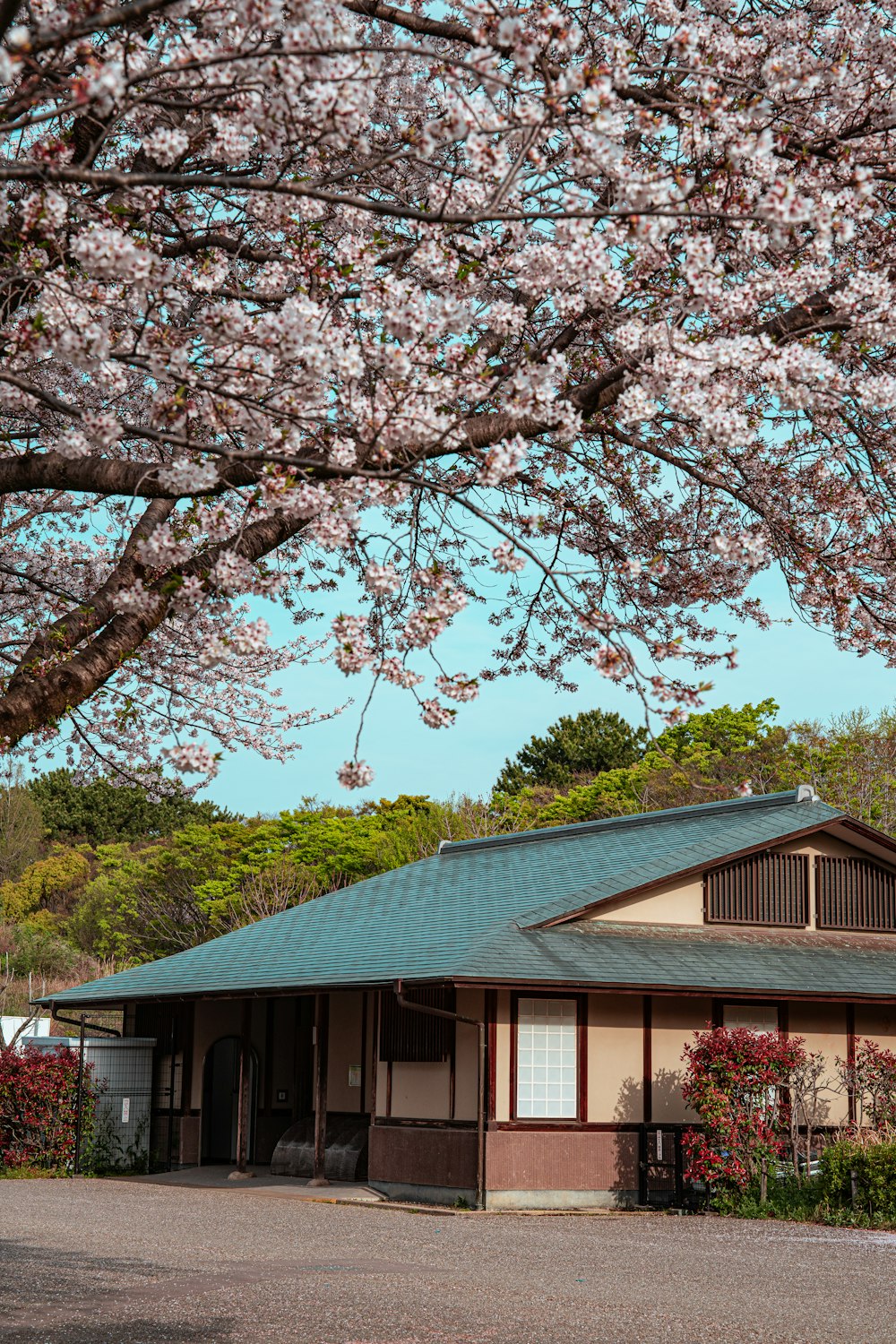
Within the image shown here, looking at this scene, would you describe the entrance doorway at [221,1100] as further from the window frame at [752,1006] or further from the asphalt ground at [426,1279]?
the window frame at [752,1006]

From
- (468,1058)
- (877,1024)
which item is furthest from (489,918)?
(877,1024)

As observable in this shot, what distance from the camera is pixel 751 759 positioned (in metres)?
41.0

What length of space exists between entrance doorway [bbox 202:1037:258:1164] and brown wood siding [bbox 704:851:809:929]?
26.7 feet

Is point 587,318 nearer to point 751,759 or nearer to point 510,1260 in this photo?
point 510,1260

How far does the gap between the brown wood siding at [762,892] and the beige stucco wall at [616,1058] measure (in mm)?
2300

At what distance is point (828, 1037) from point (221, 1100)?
10.7 meters

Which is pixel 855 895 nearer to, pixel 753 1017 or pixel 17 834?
pixel 753 1017

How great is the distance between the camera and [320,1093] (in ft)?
62.8

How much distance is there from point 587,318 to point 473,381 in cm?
149

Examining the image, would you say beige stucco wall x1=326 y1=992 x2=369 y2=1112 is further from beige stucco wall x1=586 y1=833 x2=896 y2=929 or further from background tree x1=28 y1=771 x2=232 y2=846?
background tree x1=28 y1=771 x2=232 y2=846

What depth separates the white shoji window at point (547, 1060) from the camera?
1700 centimetres

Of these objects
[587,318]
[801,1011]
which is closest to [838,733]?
[801,1011]

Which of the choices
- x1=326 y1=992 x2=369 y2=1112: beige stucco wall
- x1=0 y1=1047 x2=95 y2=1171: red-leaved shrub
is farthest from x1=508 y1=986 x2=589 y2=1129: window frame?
x1=0 y1=1047 x2=95 y2=1171: red-leaved shrub

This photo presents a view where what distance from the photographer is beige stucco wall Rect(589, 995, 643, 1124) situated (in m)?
17.4
